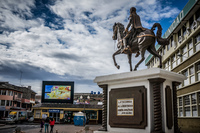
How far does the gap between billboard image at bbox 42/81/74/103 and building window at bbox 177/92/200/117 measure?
24.8m

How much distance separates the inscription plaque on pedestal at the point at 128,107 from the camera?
772cm

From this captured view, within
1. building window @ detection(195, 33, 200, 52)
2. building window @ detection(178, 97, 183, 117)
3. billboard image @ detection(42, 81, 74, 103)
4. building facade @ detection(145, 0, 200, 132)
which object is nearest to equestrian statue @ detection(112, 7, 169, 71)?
building facade @ detection(145, 0, 200, 132)

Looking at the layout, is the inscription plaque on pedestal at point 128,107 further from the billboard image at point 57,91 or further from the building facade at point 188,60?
the billboard image at point 57,91

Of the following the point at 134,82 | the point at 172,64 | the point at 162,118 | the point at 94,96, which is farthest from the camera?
the point at 94,96

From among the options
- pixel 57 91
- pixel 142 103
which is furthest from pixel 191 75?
pixel 57 91

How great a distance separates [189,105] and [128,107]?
46.7ft

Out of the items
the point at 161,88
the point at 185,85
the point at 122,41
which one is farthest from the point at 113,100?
the point at 185,85

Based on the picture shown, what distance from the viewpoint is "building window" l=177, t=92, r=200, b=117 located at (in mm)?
18859

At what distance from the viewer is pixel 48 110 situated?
139 feet

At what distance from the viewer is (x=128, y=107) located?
815 centimetres

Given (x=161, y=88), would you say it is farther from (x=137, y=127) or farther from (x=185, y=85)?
(x=185, y=85)

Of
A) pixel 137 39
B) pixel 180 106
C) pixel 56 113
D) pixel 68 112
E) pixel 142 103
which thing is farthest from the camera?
pixel 56 113

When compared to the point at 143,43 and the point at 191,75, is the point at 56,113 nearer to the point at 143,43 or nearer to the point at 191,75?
the point at 191,75

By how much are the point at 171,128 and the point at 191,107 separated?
43.9 ft
